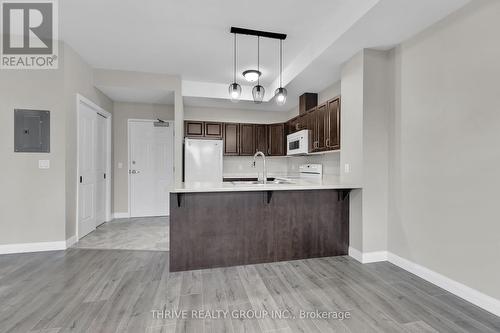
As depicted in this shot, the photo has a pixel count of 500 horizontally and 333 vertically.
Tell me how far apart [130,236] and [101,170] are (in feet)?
5.08

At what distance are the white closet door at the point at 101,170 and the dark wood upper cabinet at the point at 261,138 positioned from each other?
121 inches

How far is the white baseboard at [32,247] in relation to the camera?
308 cm

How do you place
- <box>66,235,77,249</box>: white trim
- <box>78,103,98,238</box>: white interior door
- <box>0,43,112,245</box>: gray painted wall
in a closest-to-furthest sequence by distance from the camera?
<box>0,43,112,245</box>: gray painted wall, <box>66,235,77,249</box>: white trim, <box>78,103,98,238</box>: white interior door

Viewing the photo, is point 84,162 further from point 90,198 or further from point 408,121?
point 408,121

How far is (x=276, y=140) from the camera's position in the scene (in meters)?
5.36

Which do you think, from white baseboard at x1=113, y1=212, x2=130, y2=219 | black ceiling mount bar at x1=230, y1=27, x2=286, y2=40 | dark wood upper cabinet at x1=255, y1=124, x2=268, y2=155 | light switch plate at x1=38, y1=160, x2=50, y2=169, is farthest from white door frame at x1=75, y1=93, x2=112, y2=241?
dark wood upper cabinet at x1=255, y1=124, x2=268, y2=155

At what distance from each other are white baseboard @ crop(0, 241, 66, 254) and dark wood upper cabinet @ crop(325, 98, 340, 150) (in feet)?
12.9

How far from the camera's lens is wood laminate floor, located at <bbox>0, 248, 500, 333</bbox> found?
1.72 meters

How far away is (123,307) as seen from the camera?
193 cm

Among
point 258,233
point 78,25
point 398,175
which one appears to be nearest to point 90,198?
point 78,25

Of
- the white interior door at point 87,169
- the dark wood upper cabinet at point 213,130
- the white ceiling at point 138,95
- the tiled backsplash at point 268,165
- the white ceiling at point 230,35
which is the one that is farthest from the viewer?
the tiled backsplash at point 268,165

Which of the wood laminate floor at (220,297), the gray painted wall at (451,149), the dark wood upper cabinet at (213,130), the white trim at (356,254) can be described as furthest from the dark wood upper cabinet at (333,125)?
the dark wood upper cabinet at (213,130)

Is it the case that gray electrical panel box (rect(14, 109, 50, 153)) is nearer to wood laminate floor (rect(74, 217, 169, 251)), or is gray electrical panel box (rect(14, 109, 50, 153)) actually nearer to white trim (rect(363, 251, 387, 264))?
wood laminate floor (rect(74, 217, 169, 251))

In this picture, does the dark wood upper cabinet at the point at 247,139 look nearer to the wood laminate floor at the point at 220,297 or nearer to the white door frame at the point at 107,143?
the white door frame at the point at 107,143
